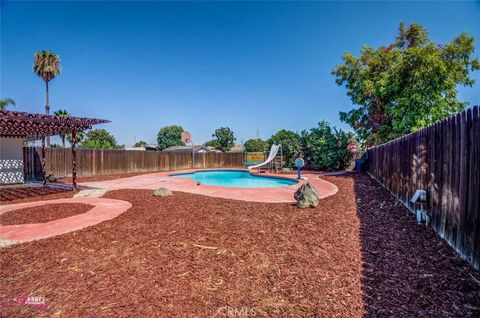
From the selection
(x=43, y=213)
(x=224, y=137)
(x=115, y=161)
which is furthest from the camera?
(x=224, y=137)

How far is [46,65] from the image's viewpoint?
17.7 m

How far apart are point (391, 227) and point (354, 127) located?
1367 centimetres

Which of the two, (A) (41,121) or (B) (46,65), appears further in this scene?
(B) (46,65)

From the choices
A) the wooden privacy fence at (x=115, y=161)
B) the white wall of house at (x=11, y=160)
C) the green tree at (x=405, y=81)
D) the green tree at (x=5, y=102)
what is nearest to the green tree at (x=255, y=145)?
the wooden privacy fence at (x=115, y=161)

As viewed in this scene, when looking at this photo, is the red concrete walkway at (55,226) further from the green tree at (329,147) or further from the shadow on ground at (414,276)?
the green tree at (329,147)

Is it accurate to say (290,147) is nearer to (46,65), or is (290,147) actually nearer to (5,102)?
(46,65)

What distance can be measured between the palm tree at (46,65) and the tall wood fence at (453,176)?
23695 mm

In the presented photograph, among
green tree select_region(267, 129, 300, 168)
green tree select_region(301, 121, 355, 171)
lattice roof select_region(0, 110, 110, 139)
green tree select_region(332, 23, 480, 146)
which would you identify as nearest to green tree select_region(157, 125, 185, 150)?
green tree select_region(267, 129, 300, 168)

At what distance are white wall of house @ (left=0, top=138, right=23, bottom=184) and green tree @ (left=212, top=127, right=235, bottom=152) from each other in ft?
130

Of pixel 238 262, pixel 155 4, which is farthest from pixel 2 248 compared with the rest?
pixel 155 4

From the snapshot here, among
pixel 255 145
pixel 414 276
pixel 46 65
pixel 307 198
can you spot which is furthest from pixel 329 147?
pixel 255 145

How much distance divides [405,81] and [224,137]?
135ft

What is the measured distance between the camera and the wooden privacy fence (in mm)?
11789

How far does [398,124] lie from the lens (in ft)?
36.6
